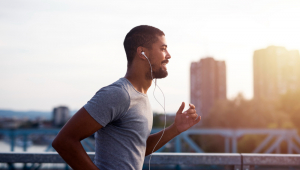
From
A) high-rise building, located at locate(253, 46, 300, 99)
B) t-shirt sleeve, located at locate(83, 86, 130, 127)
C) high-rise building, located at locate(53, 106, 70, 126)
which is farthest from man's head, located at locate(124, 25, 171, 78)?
high-rise building, located at locate(253, 46, 300, 99)

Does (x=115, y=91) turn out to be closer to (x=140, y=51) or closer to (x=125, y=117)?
(x=125, y=117)

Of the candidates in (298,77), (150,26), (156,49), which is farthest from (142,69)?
(298,77)

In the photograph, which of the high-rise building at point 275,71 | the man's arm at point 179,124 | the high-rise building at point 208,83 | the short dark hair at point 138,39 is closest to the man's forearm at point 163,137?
the man's arm at point 179,124

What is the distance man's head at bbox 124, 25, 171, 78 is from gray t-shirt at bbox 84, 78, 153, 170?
7.7 inches

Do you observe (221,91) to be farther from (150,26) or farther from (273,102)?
(150,26)

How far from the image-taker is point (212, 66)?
75250 millimetres

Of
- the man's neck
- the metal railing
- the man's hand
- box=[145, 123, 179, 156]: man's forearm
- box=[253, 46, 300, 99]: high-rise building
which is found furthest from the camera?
box=[253, 46, 300, 99]: high-rise building

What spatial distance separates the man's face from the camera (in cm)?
175

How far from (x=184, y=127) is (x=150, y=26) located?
642 millimetres

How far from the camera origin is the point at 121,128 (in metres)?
1.55

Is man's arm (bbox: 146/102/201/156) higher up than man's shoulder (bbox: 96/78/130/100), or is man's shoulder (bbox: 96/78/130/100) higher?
man's shoulder (bbox: 96/78/130/100)

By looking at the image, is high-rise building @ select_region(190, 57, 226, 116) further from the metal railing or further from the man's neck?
the man's neck

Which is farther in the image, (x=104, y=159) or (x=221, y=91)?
(x=221, y=91)

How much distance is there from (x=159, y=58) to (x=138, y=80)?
0.18 meters
